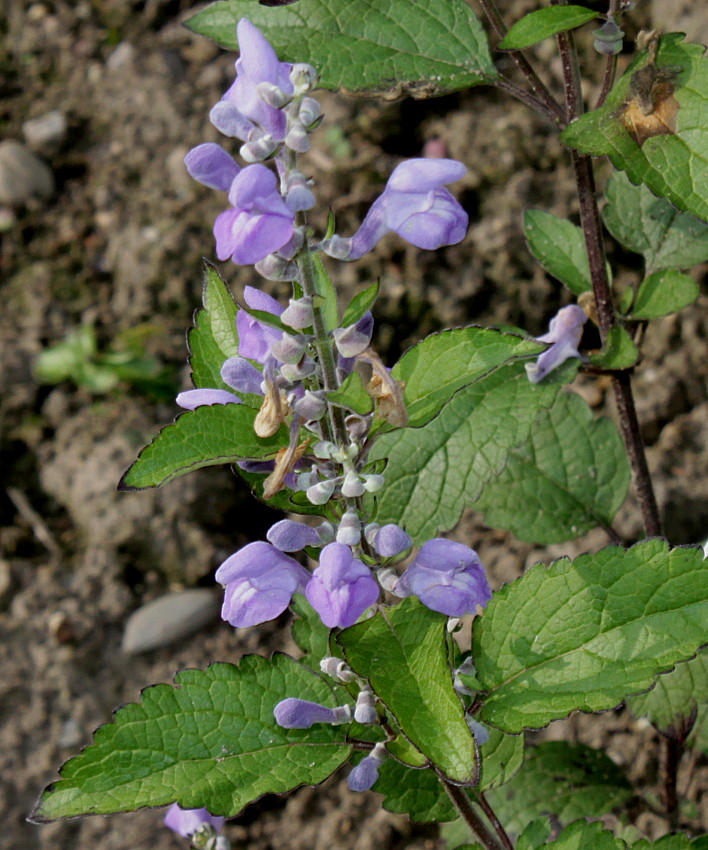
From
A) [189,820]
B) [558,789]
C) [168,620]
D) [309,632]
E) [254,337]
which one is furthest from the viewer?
[168,620]

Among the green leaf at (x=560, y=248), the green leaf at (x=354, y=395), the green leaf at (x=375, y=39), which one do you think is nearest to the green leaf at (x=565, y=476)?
the green leaf at (x=560, y=248)

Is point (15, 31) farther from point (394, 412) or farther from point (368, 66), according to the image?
point (394, 412)

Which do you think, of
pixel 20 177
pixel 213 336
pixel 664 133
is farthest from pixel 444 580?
pixel 20 177

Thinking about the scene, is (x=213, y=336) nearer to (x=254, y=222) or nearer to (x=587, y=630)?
(x=254, y=222)

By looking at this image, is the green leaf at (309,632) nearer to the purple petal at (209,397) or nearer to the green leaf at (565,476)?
the purple petal at (209,397)

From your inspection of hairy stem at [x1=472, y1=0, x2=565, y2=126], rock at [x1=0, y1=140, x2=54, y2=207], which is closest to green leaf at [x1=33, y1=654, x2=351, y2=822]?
hairy stem at [x1=472, y1=0, x2=565, y2=126]

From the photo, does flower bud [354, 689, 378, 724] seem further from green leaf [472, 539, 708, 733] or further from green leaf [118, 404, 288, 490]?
green leaf [118, 404, 288, 490]
